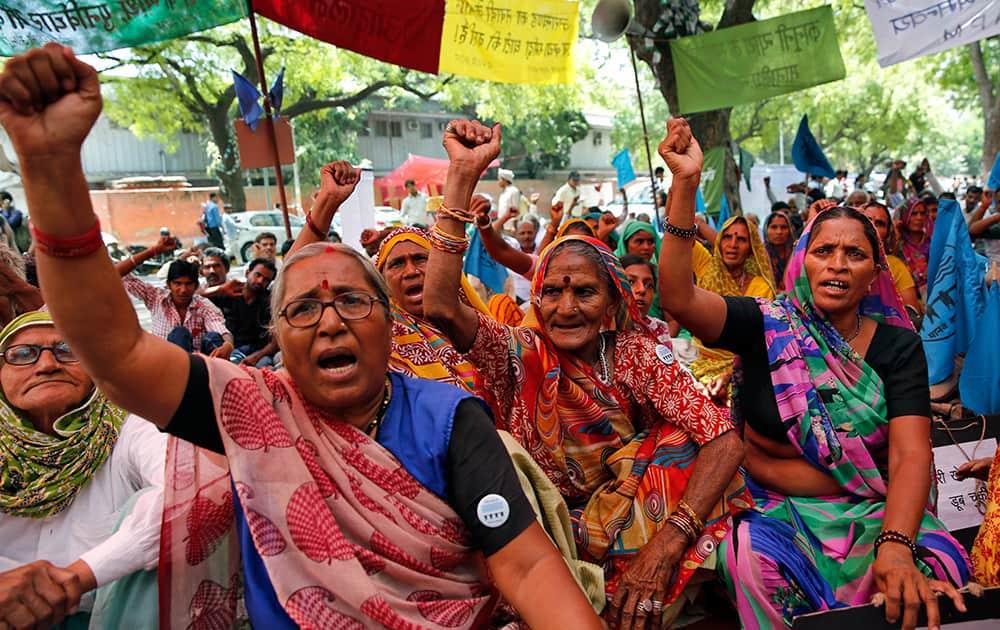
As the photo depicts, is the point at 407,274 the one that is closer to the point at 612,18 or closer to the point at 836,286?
the point at 836,286

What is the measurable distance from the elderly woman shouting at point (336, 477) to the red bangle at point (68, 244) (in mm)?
80

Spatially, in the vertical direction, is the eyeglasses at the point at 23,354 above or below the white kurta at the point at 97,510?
above

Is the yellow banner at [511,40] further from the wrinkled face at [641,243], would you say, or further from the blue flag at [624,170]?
the blue flag at [624,170]

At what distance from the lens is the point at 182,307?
18.0ft

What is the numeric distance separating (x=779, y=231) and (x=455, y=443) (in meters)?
5.28

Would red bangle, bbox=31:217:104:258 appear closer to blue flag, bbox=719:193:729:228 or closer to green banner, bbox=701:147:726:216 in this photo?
blue flag, bbox=719:193:729:228

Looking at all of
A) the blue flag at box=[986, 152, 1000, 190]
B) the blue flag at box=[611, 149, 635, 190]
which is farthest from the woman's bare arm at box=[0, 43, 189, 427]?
the blue flag at box=[611, 149, 635, 190]

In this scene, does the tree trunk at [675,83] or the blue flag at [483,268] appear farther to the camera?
the tree trunk at [675,83]

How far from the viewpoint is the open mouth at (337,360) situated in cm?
165

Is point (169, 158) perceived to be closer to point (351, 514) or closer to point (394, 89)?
point (394, 89)

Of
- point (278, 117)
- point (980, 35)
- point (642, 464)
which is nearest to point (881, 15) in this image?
point (980, 35)

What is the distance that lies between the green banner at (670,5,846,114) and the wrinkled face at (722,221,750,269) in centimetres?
302

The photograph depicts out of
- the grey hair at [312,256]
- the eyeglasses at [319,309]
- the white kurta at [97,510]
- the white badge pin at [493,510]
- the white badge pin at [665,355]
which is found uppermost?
the grey hair at [312,256]

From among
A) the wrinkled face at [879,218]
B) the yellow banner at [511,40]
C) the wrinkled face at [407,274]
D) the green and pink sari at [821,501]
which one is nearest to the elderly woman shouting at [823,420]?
the green and pink sari at [821,501]
